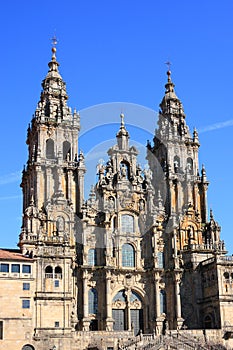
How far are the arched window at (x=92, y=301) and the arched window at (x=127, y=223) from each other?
8951 mm

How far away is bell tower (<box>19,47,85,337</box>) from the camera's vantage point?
202 feet

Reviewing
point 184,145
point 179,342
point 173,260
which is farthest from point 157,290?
point 184,145

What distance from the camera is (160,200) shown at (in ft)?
250

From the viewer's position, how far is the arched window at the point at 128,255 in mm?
72188

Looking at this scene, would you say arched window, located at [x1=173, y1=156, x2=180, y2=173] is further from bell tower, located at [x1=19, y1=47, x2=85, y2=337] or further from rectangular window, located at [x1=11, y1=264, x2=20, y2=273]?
rectangular window, located at [x1=11, y1=264, x2=20, y2=273]

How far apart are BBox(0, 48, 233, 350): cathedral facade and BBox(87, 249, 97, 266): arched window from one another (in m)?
0.14

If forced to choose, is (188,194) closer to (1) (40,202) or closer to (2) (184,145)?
(2) (184,145)

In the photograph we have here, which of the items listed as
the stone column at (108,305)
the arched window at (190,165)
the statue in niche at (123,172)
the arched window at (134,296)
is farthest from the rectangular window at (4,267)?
the arched window at (190,165)

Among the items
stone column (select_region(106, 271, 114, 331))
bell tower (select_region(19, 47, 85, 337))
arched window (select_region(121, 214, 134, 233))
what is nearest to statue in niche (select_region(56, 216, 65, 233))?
bell tower (select_region(19, 47, 85, 337))

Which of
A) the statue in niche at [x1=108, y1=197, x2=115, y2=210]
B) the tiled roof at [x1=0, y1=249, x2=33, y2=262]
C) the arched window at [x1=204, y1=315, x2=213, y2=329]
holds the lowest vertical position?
the arched window at [x1=204, y1=315, x2=213, y2=329]

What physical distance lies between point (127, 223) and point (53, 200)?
10.4 metres

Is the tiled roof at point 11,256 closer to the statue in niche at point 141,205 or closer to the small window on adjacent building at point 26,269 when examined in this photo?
the small window on adjacent building at point 26,269

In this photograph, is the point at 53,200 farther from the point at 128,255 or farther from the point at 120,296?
the point at 120,296

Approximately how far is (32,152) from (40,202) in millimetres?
8323
